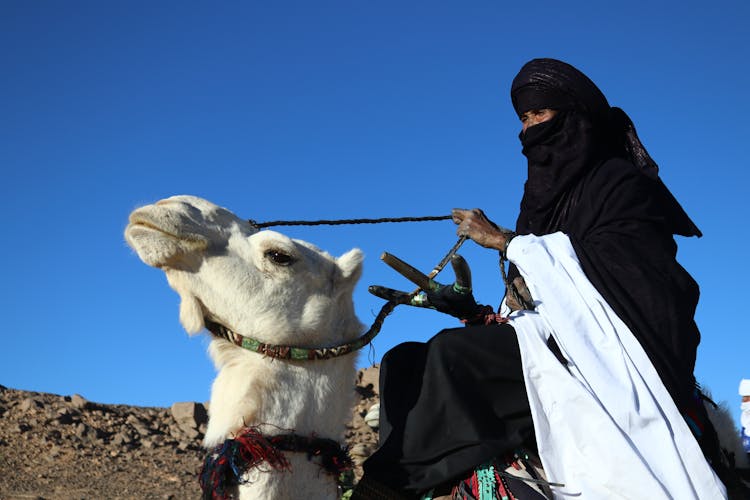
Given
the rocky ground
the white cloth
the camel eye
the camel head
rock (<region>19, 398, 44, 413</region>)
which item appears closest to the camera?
the white cloth

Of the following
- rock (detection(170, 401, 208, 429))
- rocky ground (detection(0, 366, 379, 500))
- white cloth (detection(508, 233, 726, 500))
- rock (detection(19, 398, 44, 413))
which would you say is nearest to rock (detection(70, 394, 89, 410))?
rocky ground (detection(0, 366, 379, 500))

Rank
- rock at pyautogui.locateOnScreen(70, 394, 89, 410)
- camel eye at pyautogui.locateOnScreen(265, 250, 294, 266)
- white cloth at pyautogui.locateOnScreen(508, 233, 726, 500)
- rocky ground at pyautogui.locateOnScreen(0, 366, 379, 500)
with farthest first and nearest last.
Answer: rock at pyautogui.locateOnScreen(70, 394, 89, 410) → rocky ground at pyautogui.locateOnScreen(0, 366, 379, 500) → camel eye at pyautogui.locateOnScreen(265, 250, 294, 266) → white cloth at pyautogui.locateOnScreen(508, 233, 726, 500)

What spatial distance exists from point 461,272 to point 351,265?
50cm

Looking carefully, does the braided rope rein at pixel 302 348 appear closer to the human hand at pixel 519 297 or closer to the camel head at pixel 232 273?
the camel head at pixel 232 273

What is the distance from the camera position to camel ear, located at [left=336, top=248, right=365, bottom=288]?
3.88m

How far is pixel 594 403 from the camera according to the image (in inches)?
130

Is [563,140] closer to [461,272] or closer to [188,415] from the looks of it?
[461,272]

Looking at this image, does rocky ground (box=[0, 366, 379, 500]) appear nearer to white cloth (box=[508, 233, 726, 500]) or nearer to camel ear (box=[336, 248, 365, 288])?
camel ear (box=[336, 248, 365, 288])

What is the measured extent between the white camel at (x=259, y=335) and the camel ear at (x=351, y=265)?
0.08m

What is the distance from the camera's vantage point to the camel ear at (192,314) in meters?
3.61

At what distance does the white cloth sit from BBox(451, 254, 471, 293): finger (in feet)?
1.13

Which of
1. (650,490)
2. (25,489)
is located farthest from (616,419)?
A: (25,489)

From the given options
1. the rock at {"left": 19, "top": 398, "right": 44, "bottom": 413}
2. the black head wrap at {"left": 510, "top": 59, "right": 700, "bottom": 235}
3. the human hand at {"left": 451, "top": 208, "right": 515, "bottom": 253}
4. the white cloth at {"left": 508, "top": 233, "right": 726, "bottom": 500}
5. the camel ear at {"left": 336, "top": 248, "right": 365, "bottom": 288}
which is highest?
the rock at {"left": 19, "top": 398, "right": 44, "bottom": 413}

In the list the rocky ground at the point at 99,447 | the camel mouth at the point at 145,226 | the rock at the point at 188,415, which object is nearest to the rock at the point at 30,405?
the rocky ground at the point at 99,447
